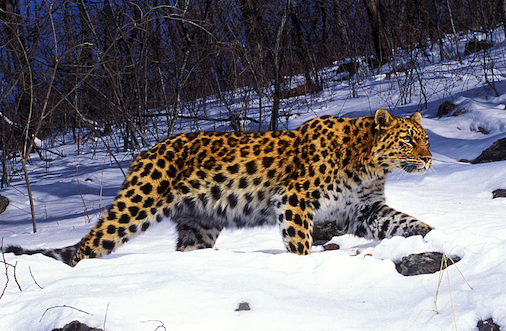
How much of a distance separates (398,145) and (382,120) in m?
0.28

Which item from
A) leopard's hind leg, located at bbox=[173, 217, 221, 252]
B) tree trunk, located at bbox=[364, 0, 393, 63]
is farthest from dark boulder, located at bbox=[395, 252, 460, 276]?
tree trunk, located at bbox=[364, 0, 393, 63]

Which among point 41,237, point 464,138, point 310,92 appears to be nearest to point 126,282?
point 41,237

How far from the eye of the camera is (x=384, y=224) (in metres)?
4.57

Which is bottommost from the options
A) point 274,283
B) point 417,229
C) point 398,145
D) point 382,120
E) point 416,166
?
point 417,229

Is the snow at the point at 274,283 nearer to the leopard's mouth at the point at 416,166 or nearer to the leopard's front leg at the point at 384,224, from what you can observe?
the leopard's front leg at the point at 384,224

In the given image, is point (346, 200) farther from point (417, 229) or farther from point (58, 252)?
point (58, 252)

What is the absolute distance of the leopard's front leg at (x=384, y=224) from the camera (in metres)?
4.35

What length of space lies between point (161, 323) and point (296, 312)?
0.78 meters

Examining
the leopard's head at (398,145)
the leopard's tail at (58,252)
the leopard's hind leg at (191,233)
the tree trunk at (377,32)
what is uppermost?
the tree trunk at (377,32)

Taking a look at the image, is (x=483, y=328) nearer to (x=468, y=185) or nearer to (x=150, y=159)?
(x=150, y=159)

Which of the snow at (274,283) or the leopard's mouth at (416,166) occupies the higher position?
the leopard's mouth at (416,166)

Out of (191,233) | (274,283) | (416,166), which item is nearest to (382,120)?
(416,166)

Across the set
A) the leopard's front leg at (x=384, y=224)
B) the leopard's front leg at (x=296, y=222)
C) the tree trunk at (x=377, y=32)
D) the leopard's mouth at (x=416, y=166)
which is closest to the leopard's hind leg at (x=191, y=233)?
the leopard's front leg at (x=296, y=222)

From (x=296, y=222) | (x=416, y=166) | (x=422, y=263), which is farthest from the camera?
(x=416, y=166)
